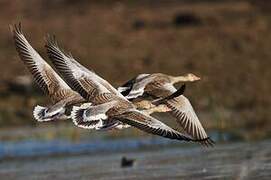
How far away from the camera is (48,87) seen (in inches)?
706

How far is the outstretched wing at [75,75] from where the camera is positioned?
16609 mm

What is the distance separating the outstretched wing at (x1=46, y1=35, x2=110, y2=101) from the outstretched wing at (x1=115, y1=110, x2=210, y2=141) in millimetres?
929

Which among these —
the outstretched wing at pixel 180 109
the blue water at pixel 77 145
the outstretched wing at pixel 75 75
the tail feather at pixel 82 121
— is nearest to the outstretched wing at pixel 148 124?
the tail feather at pixel 82 121

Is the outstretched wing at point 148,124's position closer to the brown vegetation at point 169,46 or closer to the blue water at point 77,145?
the blue water at point 77,145

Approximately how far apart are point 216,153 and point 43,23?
24.7m

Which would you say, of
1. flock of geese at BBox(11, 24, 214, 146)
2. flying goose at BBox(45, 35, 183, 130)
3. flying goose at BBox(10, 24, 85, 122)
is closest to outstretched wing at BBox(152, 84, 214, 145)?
flock of geese at BBox(11, 24, 214, 146)

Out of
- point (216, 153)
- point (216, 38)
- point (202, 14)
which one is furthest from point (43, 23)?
point (216, 153)

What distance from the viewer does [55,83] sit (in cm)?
1788

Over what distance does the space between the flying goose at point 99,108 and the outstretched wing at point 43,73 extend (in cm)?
40

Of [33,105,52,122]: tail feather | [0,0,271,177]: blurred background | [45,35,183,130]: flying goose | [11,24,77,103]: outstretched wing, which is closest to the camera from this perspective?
[45,35,183,130]: flying goose

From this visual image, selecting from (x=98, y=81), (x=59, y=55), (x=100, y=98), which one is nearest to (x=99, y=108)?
(x=100, y=98)

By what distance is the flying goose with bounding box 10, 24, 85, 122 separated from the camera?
17.2 m

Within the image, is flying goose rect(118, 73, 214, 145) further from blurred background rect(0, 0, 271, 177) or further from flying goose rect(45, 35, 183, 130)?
blurred background rect(0, 0, 271, 177)

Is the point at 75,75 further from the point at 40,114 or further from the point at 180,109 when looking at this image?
the point at 180,109
